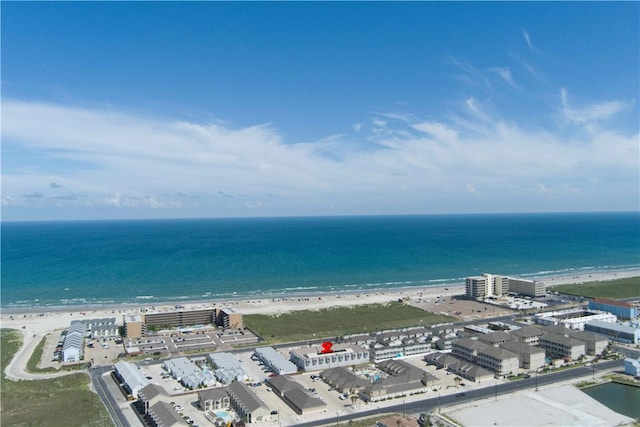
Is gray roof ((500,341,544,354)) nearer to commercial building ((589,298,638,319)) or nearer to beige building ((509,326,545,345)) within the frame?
beige building ((509,326,545,345))

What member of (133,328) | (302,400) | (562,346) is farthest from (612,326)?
(133,328)

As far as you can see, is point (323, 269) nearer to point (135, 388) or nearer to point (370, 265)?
point (370, 265)

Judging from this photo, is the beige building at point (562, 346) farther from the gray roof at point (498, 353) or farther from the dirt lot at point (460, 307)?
the dirt lot at point (460, 307)

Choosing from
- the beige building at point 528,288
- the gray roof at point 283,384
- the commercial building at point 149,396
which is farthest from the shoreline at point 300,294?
the commercial building at point 149,396

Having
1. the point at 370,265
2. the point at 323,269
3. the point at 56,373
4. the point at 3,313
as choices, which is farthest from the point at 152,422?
the point at 370,265

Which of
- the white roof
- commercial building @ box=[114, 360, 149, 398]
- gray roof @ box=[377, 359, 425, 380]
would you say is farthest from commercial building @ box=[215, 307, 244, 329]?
gray roof @ box=[377, 359, 425, 380]

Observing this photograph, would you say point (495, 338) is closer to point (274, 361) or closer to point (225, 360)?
point (274, 361)
